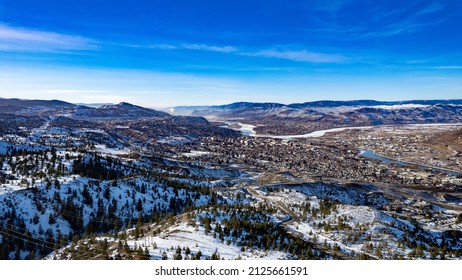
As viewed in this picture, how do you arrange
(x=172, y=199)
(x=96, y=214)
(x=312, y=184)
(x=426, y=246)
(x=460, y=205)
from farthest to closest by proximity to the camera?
(x=312, y=184)
(x=460, y=205)
(x=172, y=199)
(x=96, y=214)
(x=426, y=246)

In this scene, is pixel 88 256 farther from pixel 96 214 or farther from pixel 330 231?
pixel 330 231

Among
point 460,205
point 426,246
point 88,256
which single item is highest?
point 88,256

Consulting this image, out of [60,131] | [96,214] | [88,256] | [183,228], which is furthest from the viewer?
[60,131]

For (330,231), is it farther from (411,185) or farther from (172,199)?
(411,185)

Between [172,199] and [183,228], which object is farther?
[172,199]

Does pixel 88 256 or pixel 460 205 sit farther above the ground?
pixel 88 256

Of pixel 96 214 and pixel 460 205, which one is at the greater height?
pixel 96 214

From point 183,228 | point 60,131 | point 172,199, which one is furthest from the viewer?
point 60,131

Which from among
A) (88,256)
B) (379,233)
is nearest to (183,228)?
(88,256)

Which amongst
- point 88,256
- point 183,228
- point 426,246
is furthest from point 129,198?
point 426,246
